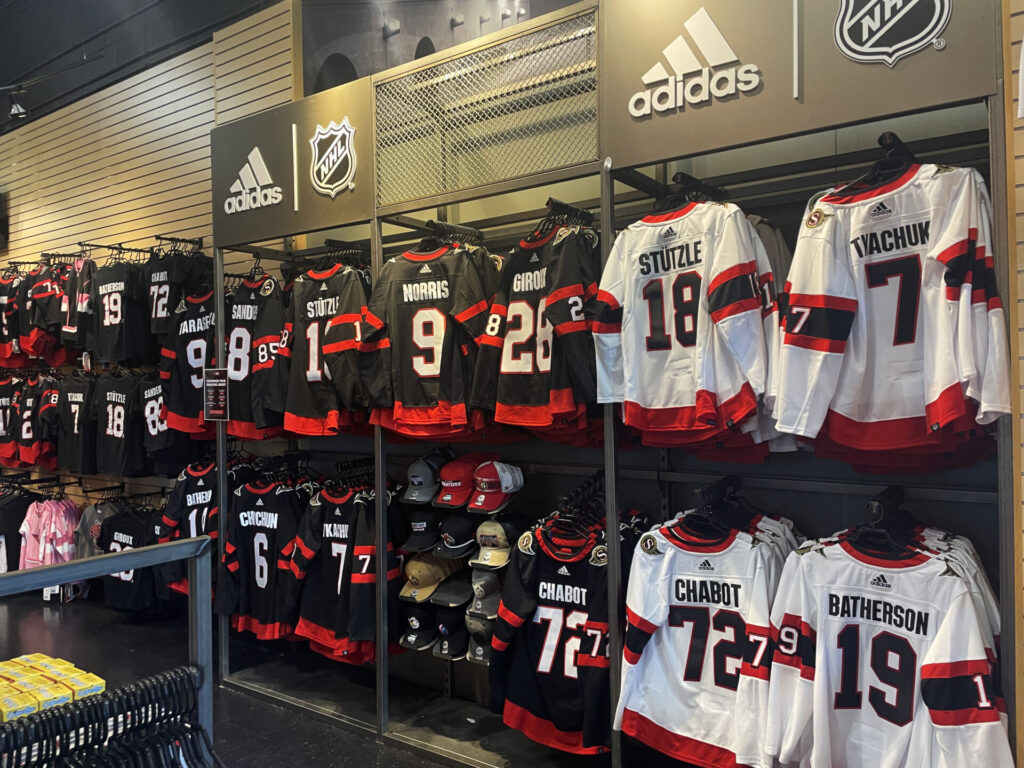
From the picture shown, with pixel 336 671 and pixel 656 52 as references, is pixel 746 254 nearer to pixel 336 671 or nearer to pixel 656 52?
pixel 656 52

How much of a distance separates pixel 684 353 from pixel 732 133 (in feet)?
2.41

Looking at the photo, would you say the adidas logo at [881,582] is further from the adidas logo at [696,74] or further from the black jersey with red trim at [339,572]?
the black jersey with red trim at [339,572]

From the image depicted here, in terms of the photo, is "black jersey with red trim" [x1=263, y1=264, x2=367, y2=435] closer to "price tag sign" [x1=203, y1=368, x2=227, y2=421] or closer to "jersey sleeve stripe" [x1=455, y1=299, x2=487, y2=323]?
"price tag sign" [x1=203, y1=368, x2=227, y2=421]

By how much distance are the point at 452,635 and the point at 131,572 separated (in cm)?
290

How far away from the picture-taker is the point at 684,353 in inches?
96.1

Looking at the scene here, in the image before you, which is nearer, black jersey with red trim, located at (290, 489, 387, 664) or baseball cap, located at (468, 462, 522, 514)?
baseball cap, located at (468, 462, 522, 514)

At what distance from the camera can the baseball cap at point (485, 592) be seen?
9.75 feet

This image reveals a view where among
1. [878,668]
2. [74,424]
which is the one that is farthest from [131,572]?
[878,668]

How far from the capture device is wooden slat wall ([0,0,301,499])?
4672mm

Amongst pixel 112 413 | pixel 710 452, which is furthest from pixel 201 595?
pixel 112 413

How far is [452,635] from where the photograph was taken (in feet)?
10.2

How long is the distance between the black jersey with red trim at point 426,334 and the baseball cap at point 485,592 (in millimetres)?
624

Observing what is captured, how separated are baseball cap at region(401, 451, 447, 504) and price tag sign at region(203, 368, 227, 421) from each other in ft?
4.16

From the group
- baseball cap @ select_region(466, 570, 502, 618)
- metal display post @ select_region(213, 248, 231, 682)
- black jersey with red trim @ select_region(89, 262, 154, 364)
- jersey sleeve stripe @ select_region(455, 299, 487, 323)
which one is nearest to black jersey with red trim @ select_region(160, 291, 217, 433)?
metal display post @ select_region(213, 248, 231, 682)
